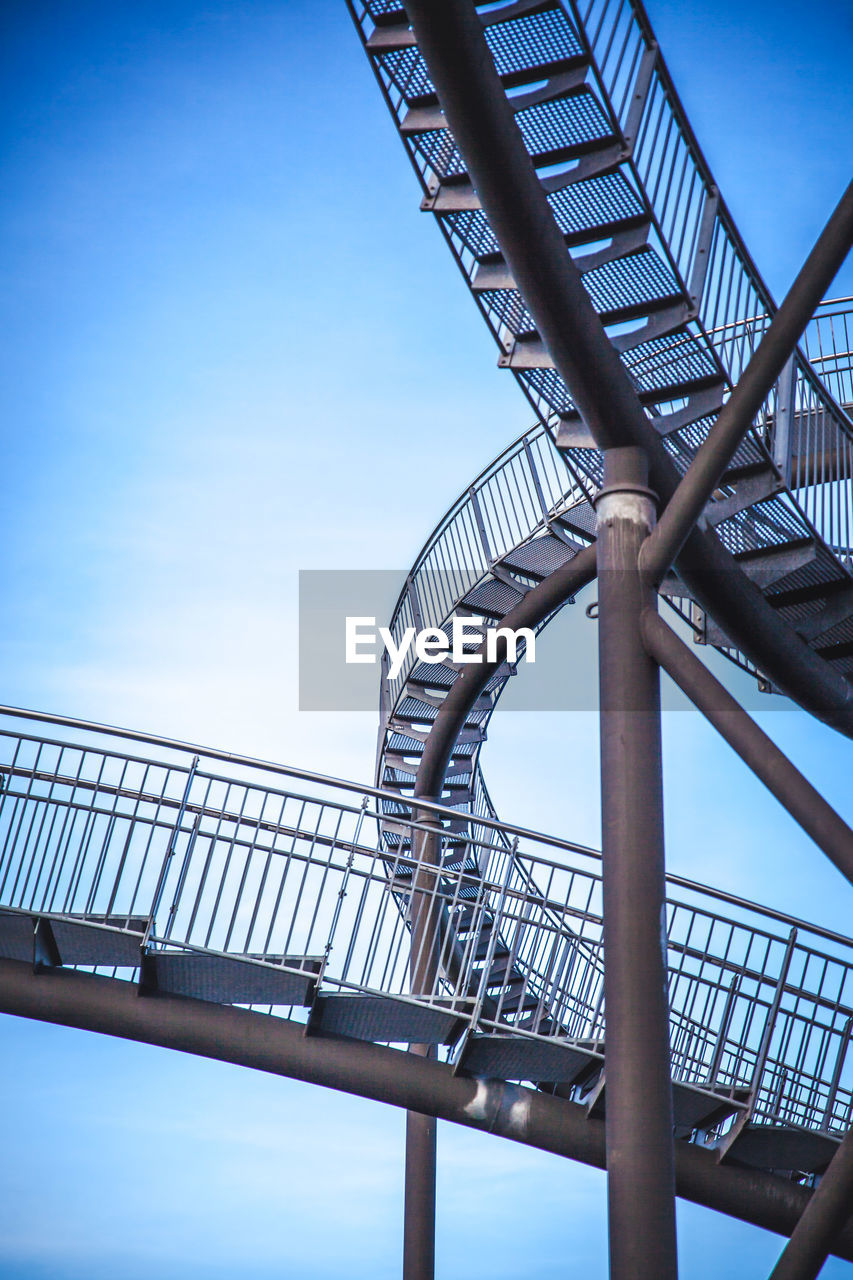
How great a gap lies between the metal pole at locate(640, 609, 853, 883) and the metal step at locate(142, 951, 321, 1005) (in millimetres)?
3287

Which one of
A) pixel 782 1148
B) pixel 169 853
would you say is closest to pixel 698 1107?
pixel 782 1148

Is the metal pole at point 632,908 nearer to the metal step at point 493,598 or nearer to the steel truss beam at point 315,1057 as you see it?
the steel truss beam at point 315,1057

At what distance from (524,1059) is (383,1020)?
1.04m

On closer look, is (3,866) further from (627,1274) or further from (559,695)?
(559,695)

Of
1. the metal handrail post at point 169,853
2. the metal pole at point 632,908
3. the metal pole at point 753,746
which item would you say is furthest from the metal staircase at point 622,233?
the metal handrail post at point 169,853

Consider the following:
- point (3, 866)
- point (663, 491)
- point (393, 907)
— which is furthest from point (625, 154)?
point (393, 907)

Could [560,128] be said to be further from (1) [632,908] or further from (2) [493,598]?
(2) [493,598]

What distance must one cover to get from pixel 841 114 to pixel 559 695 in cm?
1389

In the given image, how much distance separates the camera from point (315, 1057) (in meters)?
9.64

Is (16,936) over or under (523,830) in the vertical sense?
under

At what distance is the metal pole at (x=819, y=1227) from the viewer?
8.54 meters

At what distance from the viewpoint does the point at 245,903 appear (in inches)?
744

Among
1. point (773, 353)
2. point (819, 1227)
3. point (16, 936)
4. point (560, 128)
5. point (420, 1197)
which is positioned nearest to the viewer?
point (773, 353)

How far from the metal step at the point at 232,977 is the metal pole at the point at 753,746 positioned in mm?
3287
